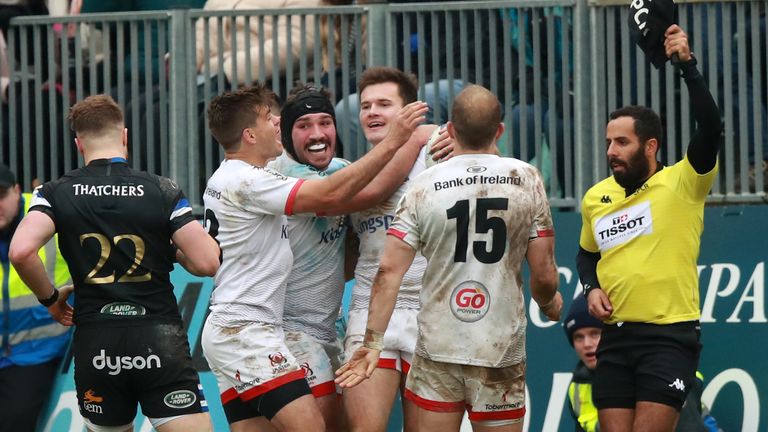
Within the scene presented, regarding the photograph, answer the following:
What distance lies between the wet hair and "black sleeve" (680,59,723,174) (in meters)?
2.03

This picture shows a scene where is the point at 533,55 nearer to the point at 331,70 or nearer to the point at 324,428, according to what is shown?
the point at 331,70

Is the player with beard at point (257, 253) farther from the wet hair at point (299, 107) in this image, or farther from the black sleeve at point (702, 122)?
the black sleeve at point (702, 122)

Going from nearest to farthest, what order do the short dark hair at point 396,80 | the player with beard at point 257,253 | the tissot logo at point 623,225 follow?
1. the player with beard at point 257,253
2. the short dark hair at point 396,80
3. the tissot logo at point 623,225

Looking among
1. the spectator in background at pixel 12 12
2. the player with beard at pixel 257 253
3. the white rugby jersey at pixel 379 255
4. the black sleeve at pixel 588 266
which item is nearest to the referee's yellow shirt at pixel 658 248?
the black sleeve at pixel 588 266

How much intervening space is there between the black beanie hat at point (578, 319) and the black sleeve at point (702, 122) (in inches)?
58.5

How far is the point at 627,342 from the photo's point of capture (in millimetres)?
8680

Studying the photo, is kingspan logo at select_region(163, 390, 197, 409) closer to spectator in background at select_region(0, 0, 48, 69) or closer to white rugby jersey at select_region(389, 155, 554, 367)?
white rugby jersey at select_region(389, 155, 554, 367)

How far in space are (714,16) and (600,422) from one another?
10.7 ft

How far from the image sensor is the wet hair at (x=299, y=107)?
8320 mm

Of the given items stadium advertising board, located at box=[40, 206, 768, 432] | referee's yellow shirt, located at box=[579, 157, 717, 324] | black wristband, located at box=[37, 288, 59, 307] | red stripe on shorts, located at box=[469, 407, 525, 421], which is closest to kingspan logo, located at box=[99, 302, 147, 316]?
black wristband, located at box=[37, 288, 59, 307]

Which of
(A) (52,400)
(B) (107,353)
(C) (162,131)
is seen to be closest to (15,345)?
(A) (52,400)

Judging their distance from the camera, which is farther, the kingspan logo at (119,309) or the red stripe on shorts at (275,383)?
the kingspan logo at (119,309)

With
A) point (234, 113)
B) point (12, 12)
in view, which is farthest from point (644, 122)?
point (12, 12)

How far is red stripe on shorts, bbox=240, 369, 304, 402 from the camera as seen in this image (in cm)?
780
